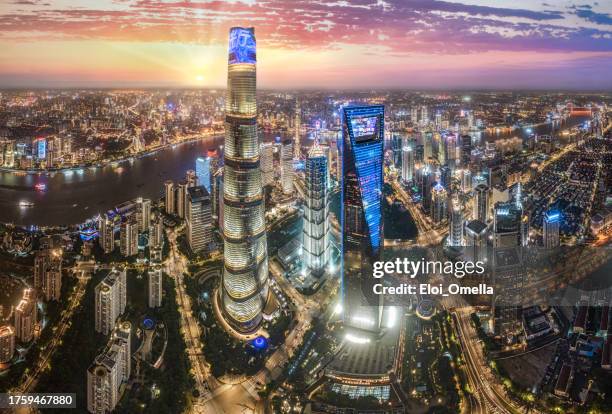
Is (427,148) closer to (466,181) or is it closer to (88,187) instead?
(466,181)

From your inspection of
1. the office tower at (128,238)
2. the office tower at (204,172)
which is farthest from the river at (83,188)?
the office tower at (128,238)

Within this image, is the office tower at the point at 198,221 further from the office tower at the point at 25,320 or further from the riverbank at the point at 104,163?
the riverbank at the point at 104,163

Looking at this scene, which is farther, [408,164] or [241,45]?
[408,164]

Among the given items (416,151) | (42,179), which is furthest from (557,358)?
(42,179)

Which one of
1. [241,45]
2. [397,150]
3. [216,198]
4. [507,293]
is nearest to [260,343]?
[507,293]

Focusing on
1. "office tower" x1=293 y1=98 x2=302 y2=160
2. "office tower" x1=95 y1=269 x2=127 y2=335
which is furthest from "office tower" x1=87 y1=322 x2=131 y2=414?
"office tower" x1=293 y1=98 x2=302 y2=160

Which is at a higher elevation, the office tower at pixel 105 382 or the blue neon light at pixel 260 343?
the office tower at pixel 105 382

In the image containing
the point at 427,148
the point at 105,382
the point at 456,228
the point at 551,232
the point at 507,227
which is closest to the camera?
the point at 105,382
